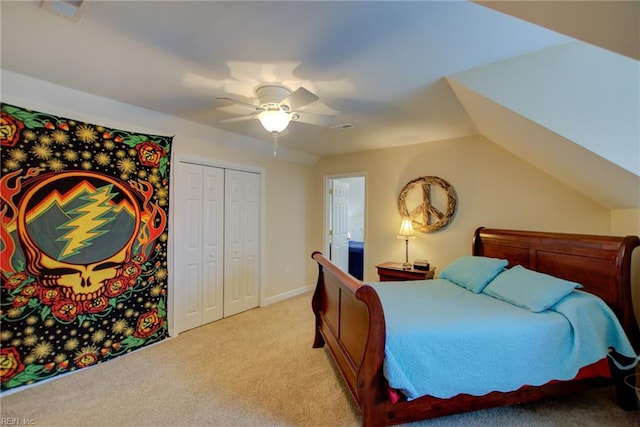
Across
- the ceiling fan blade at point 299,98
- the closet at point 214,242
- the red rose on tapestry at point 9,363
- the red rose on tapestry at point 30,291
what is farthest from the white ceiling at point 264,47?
the red rose on tapestry at point 9,363

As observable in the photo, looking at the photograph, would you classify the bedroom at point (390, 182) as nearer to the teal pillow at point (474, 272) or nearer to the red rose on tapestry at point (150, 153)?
the red rose on tapestry at point (150, 153)

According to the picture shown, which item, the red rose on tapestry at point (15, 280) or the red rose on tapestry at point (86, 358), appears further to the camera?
the red rose on tapestry at point (86, 358)

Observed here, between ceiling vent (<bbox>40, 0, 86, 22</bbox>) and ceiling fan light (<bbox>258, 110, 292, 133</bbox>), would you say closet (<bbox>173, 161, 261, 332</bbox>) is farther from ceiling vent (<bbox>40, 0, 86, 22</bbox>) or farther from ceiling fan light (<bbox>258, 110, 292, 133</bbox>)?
ceiling vent (<bbox>40, 0, 86, 22</bbox>)

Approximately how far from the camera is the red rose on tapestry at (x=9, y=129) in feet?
6.51

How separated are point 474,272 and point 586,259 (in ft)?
2.65

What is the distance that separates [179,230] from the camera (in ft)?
10.2

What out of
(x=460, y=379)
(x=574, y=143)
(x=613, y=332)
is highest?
(x=574, y=143)

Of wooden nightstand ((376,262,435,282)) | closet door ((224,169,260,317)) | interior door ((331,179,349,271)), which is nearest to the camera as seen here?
wooden nightstand ((376,262,435,282))

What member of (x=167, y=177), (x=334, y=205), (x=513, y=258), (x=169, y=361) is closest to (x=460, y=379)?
(x=513, y=258)

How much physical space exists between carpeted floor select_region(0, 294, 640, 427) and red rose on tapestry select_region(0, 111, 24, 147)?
1.88m

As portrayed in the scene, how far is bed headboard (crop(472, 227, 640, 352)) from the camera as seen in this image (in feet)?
6.30

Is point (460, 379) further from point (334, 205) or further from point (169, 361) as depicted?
point (334, 205)

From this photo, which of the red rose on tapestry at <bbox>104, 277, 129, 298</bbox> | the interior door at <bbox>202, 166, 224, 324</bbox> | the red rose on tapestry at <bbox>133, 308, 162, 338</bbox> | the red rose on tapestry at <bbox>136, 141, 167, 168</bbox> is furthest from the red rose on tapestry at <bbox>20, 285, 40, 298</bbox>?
the interior door at <bbox>202, 166, 224, 324</bbox>

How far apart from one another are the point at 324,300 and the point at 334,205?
240 cm
